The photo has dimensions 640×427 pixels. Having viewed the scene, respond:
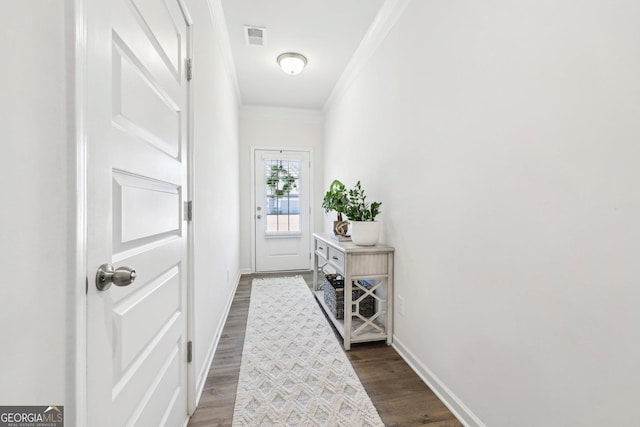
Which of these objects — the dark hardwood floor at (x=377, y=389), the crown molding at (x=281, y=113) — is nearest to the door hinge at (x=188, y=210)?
the dark hardwood floor at (x=377, y=389)

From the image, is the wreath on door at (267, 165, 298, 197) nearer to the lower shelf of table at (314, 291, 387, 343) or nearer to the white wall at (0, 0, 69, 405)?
the lower shelf of table at (314, 291, 387, 343)

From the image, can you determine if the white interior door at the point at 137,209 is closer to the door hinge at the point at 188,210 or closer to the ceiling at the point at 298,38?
the door hinge at the point at 188,210

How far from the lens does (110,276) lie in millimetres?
669

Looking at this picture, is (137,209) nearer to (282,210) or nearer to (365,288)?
(365,288)

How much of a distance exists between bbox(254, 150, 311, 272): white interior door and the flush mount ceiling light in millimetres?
1706

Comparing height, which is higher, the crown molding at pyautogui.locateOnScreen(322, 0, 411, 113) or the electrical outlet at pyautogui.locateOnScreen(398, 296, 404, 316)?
the crown molding at pyautogui.locateOnScreen(322, 0, 411, 113)

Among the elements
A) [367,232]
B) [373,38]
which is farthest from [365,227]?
[373,38]

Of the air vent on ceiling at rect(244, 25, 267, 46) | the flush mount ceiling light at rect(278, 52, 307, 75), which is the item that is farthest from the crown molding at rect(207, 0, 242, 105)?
the flush mount ceiling light at rect(278, 52, 307, 75)

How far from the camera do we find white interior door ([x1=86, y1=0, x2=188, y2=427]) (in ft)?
2.14

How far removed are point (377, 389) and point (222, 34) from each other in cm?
299

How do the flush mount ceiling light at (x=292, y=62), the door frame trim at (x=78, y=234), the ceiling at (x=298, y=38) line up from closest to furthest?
the door frame trim at (x=78, y=234) < the ceiling at (x=298, y=38) < the flush mount ceiling light at (x=292, y=62)

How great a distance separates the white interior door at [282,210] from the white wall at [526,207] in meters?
2.81

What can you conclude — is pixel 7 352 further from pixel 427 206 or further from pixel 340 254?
pixel 340 254

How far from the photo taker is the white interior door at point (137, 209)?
0.65 meters
